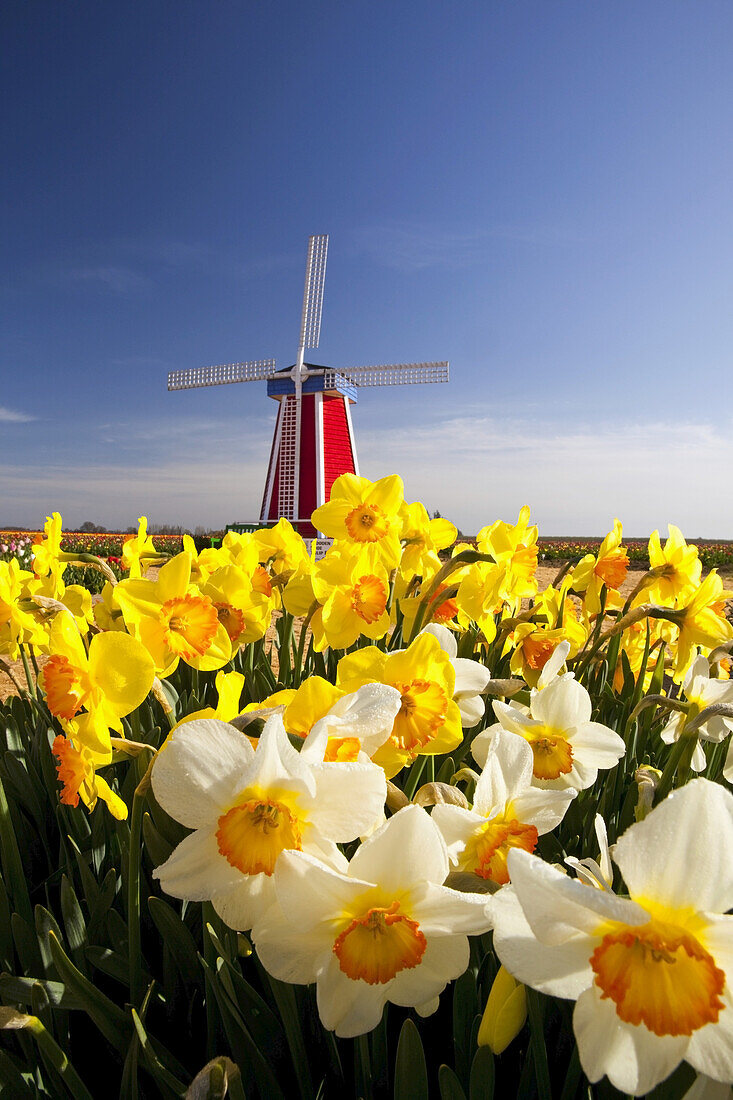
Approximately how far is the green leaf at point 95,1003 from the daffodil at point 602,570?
1.92 m

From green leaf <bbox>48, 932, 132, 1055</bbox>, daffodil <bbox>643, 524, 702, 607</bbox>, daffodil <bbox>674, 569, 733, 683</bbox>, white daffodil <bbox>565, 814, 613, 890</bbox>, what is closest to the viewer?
white daffodil <bbox>565, 814, 613, 890</bbox>

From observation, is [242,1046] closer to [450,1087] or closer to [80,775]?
[450,1087]

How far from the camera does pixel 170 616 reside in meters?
1.39

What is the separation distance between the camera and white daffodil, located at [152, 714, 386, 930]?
→ 66cm

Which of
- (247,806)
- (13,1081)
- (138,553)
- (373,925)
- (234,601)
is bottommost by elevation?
(13,1081)

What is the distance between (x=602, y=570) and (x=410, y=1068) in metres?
1.86

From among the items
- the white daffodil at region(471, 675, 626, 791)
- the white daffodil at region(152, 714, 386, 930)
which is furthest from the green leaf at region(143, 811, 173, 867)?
the white daffodil at region(471, 675, 626, 791)

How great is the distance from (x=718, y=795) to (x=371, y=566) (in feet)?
4.71

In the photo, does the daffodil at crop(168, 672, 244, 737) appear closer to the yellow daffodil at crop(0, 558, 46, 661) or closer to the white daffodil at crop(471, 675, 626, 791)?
the white daffodil at crop(471, 675, 626, 791)

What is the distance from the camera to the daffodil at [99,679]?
1.03 m

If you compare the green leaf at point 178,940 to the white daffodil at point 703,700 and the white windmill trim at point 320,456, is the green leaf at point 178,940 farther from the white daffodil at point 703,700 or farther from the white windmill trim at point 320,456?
the white windmill trim at point 320,456

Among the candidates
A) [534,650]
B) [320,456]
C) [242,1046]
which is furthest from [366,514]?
[320,456]

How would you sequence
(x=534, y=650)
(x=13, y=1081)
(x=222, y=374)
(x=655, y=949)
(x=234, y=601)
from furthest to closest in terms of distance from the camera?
(x=222, y=374), (x=534, y=650), (x=234, y=601), (x=13, y=1081), (x=655, y=949)

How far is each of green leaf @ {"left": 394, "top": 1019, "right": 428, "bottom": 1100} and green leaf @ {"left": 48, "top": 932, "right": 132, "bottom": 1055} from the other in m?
0.47
